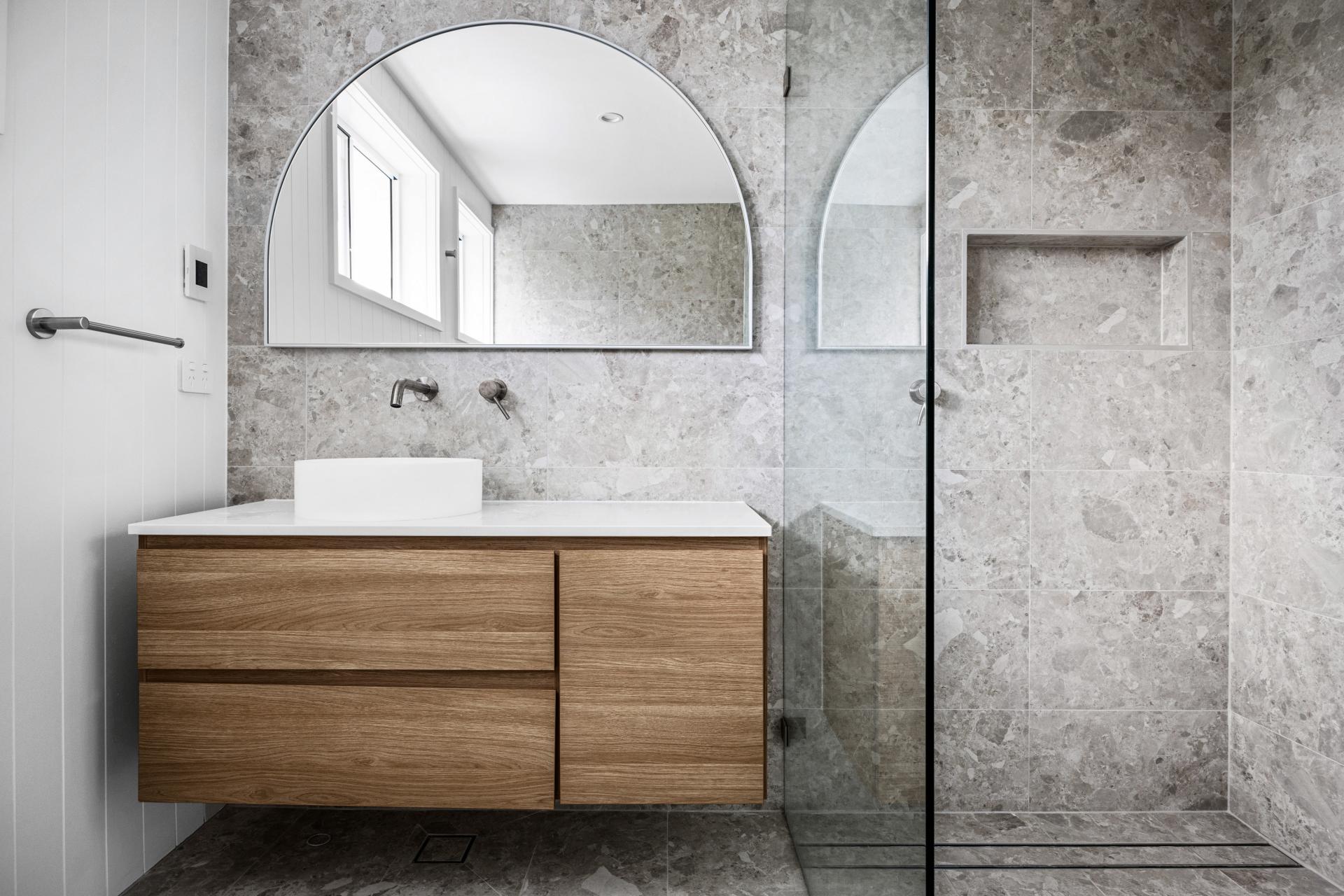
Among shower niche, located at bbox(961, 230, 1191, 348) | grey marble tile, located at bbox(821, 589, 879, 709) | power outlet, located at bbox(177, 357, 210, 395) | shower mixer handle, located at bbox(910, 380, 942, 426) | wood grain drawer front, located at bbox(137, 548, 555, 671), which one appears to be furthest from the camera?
shower niche, located at bbox(961, 230, 1191, 348)

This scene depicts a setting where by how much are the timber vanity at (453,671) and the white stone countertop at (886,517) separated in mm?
233

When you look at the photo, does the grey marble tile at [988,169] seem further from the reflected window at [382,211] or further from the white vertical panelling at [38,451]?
the white vertical panelling at [38,451]

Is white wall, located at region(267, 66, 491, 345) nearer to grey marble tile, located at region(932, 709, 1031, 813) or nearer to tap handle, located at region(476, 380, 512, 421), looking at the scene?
tap handle, located at region(476, 380, 512, 421)

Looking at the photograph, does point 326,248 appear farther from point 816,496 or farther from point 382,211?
point 816,496

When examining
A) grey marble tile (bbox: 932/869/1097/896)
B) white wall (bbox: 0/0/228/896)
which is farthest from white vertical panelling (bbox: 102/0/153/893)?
grey marble tile (bbox: 932/869/1097/896)

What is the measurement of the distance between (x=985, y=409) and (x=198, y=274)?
2.03 metres

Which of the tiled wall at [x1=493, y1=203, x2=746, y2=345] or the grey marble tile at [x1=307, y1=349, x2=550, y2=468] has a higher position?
the tiled wall at [x1=493, y1=203, x2=746, y2=345]

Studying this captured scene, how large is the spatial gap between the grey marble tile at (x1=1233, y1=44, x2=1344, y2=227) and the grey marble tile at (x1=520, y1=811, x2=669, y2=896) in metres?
2.15

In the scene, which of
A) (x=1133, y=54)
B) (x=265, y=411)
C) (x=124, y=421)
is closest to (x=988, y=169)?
(x=1133, y=54)

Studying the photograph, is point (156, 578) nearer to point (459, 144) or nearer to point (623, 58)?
point (459, 144)

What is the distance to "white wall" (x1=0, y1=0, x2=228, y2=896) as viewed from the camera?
1199mm

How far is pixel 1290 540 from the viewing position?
1609 millimetres

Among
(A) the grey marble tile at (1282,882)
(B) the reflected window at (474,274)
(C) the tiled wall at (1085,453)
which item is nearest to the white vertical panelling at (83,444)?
(B) the reflected window at (474,274)

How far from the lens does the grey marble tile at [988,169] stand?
1786mm
